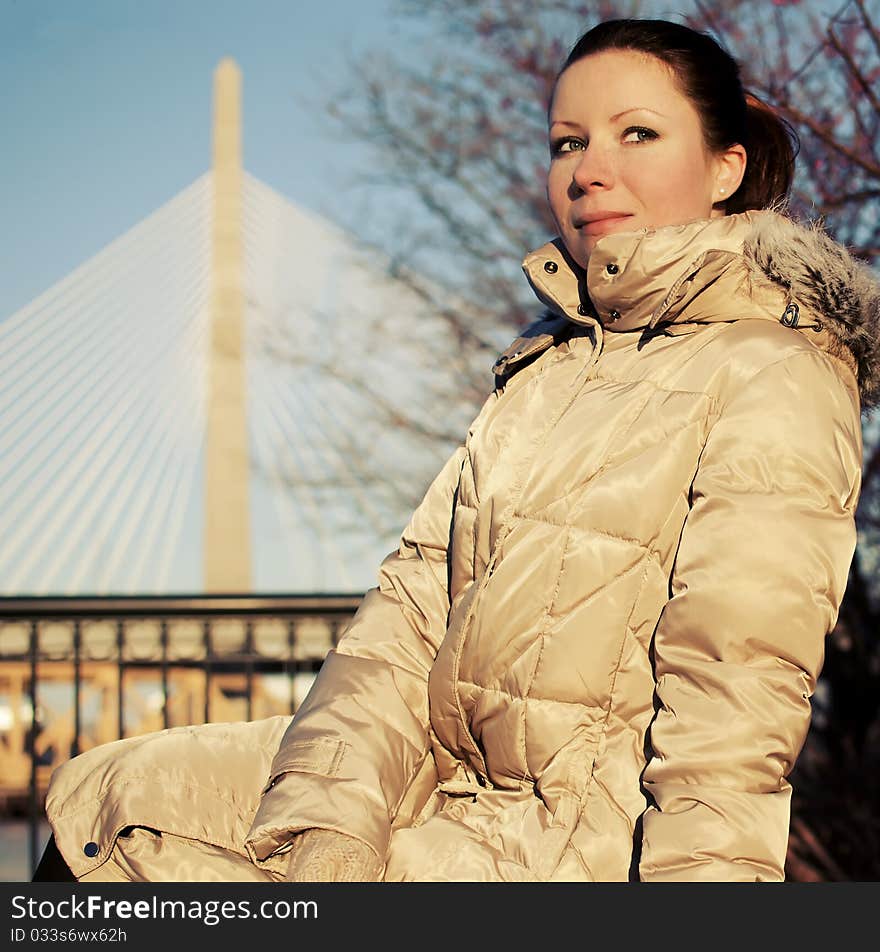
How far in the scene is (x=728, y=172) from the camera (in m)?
1.76

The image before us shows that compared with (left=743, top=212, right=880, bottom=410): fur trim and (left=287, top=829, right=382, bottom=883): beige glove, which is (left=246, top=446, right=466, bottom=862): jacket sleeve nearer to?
(left=287, top=829, right=382, bottom=883): beige glove

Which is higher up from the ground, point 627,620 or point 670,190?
point 670,190

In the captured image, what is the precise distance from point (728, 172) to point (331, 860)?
1.07m

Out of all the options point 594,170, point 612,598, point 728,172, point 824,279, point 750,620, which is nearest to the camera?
point 750,620

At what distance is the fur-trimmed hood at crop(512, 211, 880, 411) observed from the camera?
1.54 metres

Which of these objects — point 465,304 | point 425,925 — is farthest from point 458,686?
point 465,304

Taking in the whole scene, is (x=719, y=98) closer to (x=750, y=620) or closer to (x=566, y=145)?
(x=566, y=145)

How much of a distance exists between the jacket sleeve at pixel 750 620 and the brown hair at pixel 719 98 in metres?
0.43

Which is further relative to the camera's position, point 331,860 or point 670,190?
point 670,190

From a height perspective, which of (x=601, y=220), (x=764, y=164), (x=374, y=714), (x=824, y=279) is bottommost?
(x=374, y=714)

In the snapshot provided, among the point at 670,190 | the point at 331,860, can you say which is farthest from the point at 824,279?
the point at 331,860

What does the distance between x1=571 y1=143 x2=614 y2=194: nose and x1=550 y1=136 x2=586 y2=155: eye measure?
1.8 inches

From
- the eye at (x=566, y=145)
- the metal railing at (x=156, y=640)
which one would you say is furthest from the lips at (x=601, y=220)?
the metal railing at (x=156, y=640)

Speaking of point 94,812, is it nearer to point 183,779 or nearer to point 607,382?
point 183,779
